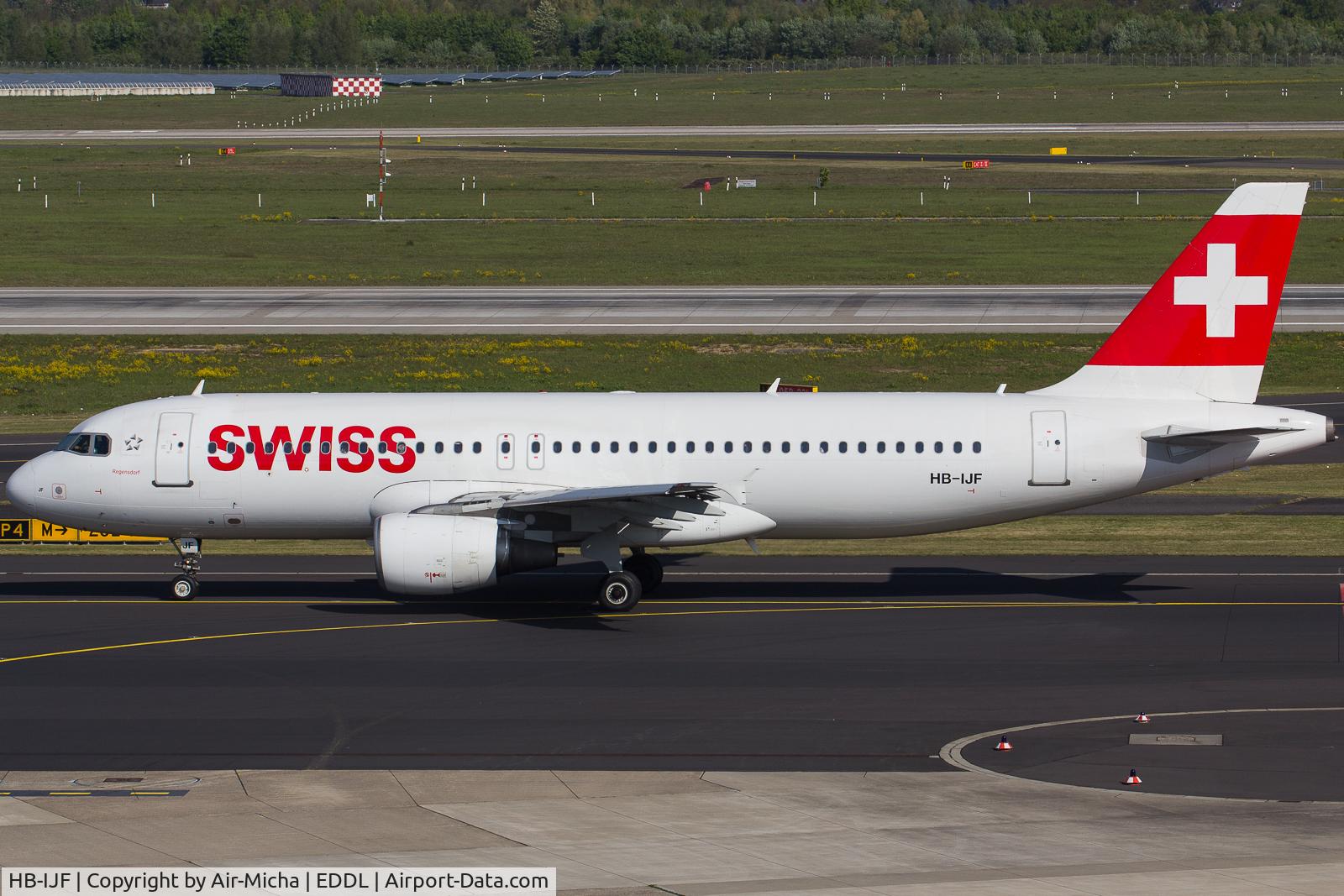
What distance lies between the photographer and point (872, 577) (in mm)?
39750

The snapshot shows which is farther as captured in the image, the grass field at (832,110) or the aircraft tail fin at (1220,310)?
the grass field at (832,110)

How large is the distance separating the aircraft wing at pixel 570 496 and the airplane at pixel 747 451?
0.29ft

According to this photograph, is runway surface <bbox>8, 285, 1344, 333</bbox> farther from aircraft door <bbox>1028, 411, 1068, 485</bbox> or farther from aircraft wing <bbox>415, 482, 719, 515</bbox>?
aircraft wing <bbox>415, 482, 719, 515</bbox>

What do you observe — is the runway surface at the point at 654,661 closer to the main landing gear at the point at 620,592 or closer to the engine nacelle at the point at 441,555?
the main landing gear at the point at 620,592

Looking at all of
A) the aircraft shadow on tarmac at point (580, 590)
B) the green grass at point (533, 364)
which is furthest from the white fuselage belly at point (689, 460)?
the green grass at point (533, 364)

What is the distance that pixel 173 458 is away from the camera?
121ft

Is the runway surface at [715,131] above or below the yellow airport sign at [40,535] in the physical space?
above

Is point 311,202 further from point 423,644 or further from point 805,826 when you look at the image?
point 805,826

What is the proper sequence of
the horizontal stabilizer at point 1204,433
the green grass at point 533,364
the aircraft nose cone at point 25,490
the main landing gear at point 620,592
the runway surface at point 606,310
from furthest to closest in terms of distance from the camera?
1. the runway surface at point 606,310
2. the green grass at point 533,364
3. the aircraft nose cone at point 25,490
4. the main landing gear at point 620,592
5. the horizontal stabilizer at point 1204,433

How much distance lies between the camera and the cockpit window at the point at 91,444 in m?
Result: 37.2

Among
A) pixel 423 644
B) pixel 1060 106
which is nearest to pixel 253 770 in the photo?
pixel 423 644

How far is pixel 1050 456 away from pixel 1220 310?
4.79 meters

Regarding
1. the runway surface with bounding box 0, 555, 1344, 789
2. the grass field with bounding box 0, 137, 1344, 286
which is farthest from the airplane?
the grass field with bounding box 0, 137, 1344, 286

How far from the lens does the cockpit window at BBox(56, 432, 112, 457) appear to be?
37.2 metres
